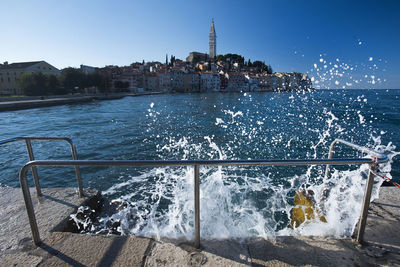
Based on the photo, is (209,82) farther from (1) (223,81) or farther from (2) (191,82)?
(1) (223,81)

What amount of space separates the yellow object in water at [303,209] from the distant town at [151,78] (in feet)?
220

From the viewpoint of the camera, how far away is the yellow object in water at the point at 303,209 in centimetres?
305

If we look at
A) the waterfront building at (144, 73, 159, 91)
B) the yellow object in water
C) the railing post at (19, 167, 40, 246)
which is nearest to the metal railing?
the railing post at (19, 167, 40, 246)

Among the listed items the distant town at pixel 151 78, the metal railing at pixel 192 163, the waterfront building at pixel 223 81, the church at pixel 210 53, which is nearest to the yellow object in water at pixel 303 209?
the metal railing at pixel 192 163

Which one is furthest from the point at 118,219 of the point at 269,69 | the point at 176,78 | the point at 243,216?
the point at 269,69

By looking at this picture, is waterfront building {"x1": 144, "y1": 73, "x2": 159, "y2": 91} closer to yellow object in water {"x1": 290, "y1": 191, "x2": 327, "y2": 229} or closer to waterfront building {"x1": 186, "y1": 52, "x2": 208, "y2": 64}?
waterfront building {"x1": 186, "y1": 52, "x2": 208, "y2": 64}

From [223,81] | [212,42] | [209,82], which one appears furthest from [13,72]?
[212,42]

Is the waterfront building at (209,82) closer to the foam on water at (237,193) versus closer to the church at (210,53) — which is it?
the church at (210,53)

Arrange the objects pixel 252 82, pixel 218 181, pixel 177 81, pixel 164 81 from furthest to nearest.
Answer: pixel 252 82
pixel 177 81
pixel 164 81
pixel 218 181

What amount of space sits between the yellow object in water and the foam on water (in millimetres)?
95

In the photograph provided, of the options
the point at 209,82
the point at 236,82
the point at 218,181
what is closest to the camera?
the point at 218,181

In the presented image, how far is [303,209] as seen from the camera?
3.23m

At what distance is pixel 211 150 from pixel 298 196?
6505mm

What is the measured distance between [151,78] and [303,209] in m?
108
